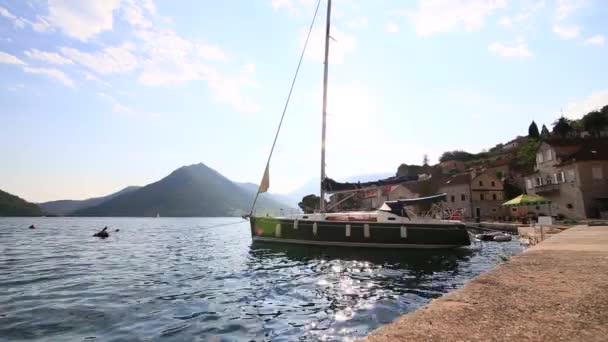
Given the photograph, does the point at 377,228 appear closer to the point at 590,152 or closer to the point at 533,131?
the point at 590,152

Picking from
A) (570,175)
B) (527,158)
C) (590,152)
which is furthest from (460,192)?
(590,152)

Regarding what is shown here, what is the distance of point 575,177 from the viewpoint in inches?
1673

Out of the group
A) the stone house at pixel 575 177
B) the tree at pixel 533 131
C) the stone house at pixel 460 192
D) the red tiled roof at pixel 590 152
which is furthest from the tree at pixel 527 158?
the red tiled roof at pixel 590 152

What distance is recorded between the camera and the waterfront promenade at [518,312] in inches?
171

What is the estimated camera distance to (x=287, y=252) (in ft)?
78.4

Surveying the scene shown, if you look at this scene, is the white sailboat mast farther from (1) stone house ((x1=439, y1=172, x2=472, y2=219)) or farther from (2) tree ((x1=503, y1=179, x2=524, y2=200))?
(2) tree ((x1=503, y1=179, x2=524, y2=200))

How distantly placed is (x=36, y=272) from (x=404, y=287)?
17112mm

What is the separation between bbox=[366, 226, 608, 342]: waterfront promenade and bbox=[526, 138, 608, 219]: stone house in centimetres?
4242

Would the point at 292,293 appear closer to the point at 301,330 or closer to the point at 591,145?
the point at 301,330

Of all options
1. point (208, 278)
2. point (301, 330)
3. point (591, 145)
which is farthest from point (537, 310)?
point (591, 145)

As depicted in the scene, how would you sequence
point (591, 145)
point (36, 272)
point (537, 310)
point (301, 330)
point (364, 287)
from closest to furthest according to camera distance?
point (537, 310) → point (301, 330) → point (364, 287) → point (36, 272) → point (591, 145)

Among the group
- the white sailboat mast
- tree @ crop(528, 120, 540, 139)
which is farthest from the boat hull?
tree @ crop(528, 120, 540, 139)

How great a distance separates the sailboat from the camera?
23.5 meters

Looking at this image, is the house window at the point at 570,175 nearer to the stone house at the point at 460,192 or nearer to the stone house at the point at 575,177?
the stone house at the point at 575,177
